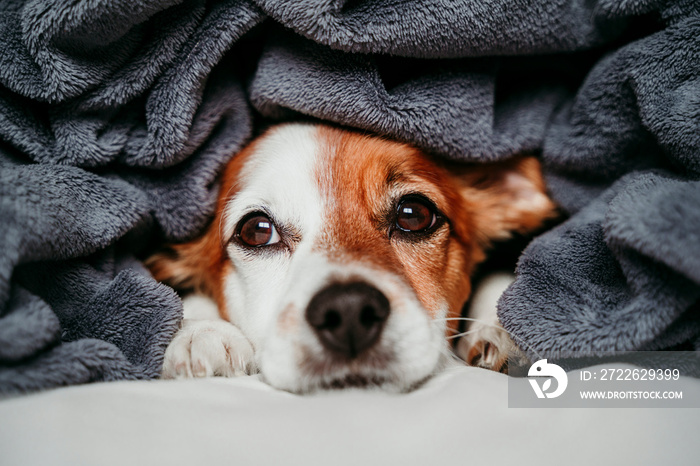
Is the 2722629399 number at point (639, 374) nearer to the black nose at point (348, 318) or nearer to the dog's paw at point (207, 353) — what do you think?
the black nose at point (348, 318)

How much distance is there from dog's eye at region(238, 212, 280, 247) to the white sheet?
0.50m

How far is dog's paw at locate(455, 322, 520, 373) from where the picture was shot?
3.28 ft

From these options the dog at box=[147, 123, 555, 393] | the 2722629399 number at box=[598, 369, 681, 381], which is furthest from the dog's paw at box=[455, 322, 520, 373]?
the 2722629399 number at box=[598, 369, 681, 381]

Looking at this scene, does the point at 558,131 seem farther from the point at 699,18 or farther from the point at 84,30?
the point at 84,30

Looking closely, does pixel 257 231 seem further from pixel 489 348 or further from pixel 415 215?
pixel 489 348

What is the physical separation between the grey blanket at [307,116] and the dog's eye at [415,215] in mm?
142

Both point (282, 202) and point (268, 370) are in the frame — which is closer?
point (268, 370)

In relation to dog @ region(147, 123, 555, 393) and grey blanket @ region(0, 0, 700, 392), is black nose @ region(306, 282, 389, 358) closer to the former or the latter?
dog @ region(147, 123, 555, 393)

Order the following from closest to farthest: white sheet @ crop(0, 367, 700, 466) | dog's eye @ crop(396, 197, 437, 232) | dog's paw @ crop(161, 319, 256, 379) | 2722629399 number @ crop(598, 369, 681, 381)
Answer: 1. white sheet @ crop(0, 367, 700, 466)
2. 2722629399 number @ crop(598, 369, 681, 381)
3. dog's paw @ crop(161, 319, 256, 379)
4. dog's eye @ crop(396, 197, 437, 232)

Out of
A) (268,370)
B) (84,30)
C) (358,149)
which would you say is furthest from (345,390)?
(84,30)

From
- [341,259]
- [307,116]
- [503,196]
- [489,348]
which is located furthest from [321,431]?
[503,196]

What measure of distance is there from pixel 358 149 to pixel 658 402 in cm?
81

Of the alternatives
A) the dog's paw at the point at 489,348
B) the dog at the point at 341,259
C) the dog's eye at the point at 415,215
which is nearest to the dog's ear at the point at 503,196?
the dog at the point at 341,259

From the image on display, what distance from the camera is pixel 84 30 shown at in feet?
3.06
